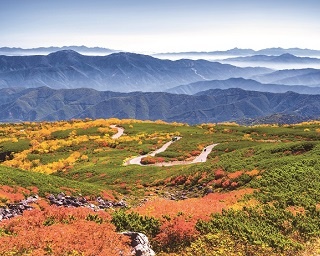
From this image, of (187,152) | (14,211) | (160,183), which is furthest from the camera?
(187,152)

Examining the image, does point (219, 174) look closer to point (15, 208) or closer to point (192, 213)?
point (192, 213)

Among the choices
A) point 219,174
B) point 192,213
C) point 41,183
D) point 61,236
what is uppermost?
point 61,236

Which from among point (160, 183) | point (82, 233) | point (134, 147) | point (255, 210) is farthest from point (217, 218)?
point (134, 147)

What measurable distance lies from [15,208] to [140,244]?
1633 cm

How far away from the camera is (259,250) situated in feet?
64.1

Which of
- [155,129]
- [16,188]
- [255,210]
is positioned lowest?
[155,129]

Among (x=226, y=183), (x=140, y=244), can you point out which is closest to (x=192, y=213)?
(x=140, y=244)

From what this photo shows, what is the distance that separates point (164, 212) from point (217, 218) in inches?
165

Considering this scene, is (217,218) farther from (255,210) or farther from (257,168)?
(257,168)

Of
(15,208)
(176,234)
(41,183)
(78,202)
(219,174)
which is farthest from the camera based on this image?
(219,174)

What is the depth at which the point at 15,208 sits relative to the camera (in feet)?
100

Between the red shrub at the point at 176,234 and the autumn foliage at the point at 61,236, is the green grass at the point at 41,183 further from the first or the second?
the red shrub at the point at 176,234

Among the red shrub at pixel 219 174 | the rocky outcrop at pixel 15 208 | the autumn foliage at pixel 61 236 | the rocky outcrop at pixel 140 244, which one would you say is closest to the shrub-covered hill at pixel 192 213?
the autumn foliage at pixel 61 236

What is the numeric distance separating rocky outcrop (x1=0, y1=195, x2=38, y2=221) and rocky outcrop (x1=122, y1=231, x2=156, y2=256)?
1314 cm
